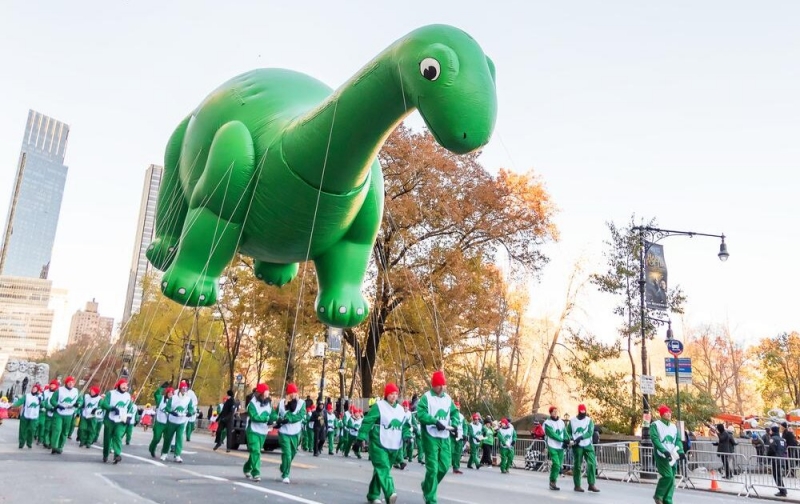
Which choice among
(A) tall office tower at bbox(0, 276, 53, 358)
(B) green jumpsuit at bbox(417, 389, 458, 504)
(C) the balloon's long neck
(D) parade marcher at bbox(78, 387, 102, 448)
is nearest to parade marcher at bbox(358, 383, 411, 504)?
(B) green jumpsuit at bbox(417, 389, 458, 504)

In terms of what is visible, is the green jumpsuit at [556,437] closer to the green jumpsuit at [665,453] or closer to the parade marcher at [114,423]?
the green jumpsuit at [665,453]

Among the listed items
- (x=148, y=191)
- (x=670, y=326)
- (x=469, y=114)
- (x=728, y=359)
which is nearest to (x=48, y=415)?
(x=469, y=114)

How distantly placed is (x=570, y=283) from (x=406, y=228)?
42.6 ft

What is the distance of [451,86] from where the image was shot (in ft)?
16.1

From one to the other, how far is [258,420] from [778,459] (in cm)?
1150

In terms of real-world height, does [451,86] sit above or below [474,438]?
above

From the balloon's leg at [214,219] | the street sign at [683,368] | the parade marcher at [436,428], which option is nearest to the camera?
the balloon's leg at [214,219]

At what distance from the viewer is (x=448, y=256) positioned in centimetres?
2347

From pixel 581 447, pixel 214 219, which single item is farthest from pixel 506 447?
pixel 214 219

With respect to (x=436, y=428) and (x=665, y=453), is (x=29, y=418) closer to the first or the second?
(x=436, y=428)

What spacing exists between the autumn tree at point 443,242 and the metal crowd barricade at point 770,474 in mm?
10095

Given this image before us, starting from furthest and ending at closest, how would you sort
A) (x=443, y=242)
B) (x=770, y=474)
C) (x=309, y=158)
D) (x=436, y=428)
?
1. (x=443, y=242)
2. (x=770, y=474)
3. (x=436, y=428)
4. (x=309, y=158)

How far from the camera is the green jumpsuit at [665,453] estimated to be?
934cm

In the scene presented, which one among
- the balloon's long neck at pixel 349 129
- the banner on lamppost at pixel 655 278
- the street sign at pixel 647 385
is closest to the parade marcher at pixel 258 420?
the balloon's long neck at pixel 349 129
